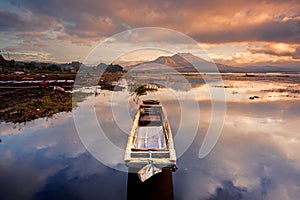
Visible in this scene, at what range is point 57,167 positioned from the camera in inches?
299

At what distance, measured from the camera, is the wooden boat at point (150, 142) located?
17.6 ft

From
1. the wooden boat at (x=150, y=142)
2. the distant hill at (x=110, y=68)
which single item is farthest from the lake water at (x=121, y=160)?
the distant hill at (x=110, y=68)

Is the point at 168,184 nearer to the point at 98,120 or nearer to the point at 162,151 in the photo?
the point at 162,151

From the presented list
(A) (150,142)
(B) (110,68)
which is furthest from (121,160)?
(B) (110,68)

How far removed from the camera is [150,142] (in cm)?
838

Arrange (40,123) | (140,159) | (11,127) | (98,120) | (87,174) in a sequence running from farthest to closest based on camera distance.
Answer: (98,120) → (40,123) → (11,127) → (87,174) → (140,159)

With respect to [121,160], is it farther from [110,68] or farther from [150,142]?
[110,68]

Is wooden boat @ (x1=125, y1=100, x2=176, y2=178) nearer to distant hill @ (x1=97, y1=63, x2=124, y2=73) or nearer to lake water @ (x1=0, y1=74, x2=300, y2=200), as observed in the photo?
lake water @ (x1=0, y1=74, x2=300, y2=200)

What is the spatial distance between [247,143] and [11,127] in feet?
42.9

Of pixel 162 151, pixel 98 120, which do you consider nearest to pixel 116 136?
pixel 98 120

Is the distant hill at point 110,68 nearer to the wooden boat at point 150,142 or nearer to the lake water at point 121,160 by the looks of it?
the wooden boat at point 150,142

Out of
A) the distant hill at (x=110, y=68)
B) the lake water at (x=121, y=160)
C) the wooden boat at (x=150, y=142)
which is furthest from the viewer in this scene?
the distant hill at (x=110, y=68)

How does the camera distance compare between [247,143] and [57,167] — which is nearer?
[57,167]

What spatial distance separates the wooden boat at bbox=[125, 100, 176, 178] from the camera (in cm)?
538
